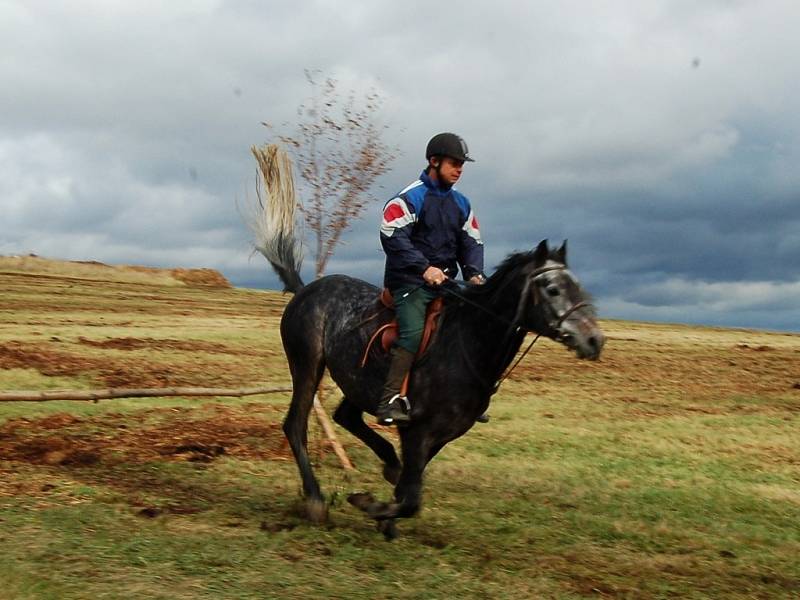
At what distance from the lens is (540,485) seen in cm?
1078

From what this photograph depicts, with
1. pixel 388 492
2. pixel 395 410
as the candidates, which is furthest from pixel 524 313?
pixel 388 492

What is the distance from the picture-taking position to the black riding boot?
686 cm

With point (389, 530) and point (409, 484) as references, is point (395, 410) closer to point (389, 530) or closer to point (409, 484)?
point (409, 484)

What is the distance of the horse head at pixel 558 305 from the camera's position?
6137 millimetres

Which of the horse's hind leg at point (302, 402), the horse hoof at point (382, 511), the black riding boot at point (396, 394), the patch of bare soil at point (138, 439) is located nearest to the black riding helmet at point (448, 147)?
the black riding boot at point (396, 394)

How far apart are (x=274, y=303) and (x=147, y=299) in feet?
28.5

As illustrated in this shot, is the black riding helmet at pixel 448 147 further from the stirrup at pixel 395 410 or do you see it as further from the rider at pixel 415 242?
the stirrup at pixel 395 410

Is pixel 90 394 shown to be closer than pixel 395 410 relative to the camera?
No

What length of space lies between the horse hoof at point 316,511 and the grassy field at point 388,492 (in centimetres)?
10

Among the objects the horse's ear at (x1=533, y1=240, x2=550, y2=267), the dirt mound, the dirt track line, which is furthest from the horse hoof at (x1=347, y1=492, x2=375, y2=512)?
the dirt mound

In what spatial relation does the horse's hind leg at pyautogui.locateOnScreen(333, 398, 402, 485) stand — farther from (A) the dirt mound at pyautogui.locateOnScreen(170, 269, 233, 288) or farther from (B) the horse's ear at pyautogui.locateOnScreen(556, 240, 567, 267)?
(A) the dirt mound at pyautogui.locateOnScreen(170, 269, 233, 288)

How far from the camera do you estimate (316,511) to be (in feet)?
25.2

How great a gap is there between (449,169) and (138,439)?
661 cm

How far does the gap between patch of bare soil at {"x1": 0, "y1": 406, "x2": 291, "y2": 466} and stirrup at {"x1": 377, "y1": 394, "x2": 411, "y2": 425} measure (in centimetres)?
434
